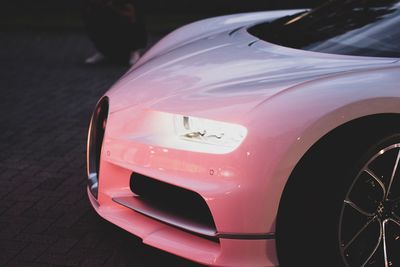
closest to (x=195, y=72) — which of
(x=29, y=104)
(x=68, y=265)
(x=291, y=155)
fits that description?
(x=291, y=155)

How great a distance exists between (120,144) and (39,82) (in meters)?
4.83

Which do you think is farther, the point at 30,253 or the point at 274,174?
the point at 30,253

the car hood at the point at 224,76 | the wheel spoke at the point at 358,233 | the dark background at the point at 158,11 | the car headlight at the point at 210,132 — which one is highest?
the car hood at the point at 224,76

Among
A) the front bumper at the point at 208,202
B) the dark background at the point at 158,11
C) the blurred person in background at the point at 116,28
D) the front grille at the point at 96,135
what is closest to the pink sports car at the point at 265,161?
the front bumper at the point at 208,202

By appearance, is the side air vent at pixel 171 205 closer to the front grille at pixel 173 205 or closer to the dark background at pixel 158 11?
the front grille at pixel 173 205

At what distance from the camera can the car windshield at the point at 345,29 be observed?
3.46 meters

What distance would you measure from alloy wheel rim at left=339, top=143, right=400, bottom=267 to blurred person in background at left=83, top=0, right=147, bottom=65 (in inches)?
227

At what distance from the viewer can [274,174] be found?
2.69 m

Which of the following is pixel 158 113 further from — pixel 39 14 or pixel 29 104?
pixel 39 14

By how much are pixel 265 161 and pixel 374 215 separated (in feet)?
2.16

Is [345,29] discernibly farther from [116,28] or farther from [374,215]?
[116,28]

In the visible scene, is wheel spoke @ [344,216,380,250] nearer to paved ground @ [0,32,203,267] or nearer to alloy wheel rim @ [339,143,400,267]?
alloy wheel rim @ [339,143,400,267]

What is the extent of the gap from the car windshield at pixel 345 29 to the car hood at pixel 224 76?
128mm

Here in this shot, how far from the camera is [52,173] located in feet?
15.1
